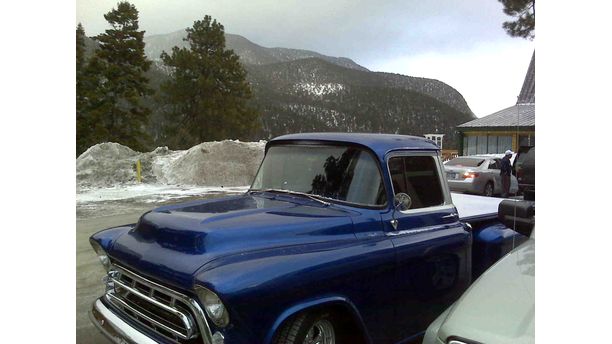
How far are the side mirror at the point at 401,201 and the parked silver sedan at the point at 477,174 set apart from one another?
0.24 meters

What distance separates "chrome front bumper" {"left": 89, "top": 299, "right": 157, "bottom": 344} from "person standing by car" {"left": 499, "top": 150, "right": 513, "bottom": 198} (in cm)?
135

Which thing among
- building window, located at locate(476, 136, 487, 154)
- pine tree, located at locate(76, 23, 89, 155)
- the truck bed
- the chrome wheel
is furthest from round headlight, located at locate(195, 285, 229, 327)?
the truck bed

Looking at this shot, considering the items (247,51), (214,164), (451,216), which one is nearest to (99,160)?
(214,164)

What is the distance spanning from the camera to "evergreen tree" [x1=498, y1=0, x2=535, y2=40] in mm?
1149

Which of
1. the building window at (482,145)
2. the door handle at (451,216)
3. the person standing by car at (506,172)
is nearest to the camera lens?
the person standing by car at (506,172)

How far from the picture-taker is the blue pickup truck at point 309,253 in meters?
1.39

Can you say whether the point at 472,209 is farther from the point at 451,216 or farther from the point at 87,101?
the point at 87,101

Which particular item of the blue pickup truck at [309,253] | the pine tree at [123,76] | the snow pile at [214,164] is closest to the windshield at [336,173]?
the blue pickup truck at [309,253]

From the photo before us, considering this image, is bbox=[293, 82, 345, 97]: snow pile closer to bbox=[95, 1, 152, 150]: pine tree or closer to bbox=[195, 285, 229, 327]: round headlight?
bbox=[95, 1, 152, 150]: pine tree

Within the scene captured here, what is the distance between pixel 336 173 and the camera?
1.96m

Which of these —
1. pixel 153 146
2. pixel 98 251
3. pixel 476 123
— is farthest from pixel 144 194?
pixel 476 123

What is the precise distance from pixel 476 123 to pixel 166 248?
1207 mm

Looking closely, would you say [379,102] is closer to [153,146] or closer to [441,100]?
[441,100]

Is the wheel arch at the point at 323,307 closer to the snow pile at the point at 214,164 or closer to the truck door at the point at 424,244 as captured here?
the truck door at the point at 424,244
